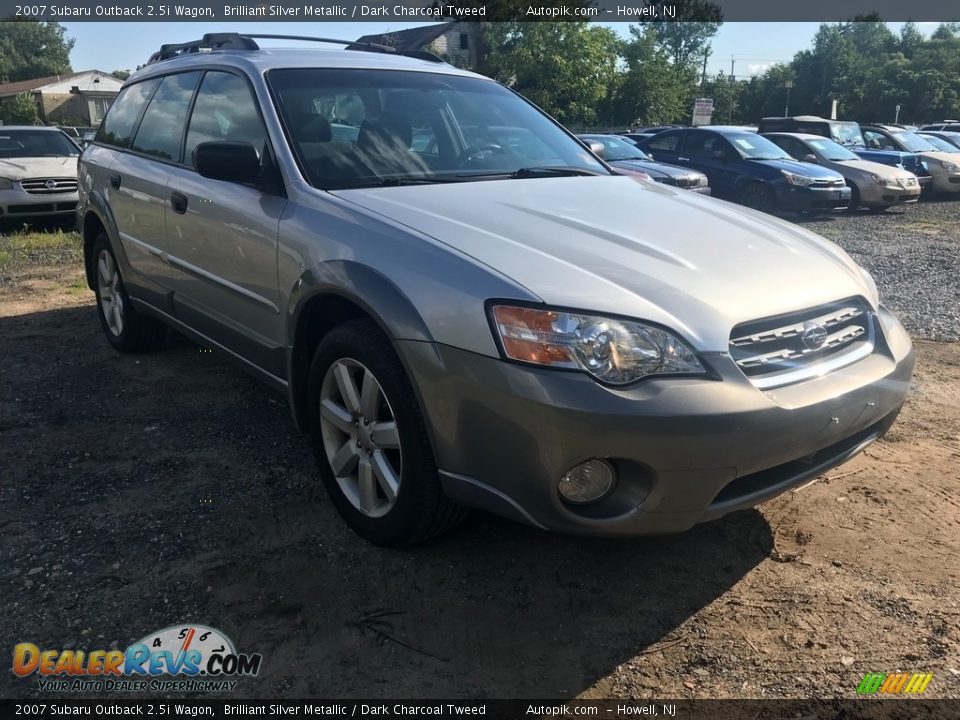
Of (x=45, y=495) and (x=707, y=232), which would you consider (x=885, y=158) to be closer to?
(x=707, y=232)

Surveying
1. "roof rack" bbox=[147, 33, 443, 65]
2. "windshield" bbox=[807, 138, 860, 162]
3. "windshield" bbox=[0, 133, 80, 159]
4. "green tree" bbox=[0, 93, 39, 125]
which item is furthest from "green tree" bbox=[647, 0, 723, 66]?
"roof rack" bbox=[147, 33, 443, 65]

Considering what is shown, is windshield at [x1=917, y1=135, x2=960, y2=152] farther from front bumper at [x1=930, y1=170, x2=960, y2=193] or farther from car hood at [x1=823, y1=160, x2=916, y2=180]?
car hood at [x1=823, y1=160, x2=916, y2=180]

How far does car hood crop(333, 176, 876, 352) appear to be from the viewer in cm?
224

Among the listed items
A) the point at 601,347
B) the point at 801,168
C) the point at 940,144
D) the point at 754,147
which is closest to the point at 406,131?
the point at 601,347

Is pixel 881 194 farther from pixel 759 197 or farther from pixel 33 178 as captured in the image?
pixel 33 178

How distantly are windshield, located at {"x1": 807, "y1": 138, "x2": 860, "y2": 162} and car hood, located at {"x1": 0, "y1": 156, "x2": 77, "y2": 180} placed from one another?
12814 millimetres

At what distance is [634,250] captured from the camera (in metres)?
2.53

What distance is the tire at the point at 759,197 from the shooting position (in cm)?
1251

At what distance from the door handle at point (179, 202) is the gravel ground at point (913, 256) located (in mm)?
5008

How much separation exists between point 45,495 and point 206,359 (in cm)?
192

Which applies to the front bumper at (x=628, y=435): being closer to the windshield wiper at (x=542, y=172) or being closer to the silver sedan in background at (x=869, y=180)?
the windshield wiper at (x=542, y=172)

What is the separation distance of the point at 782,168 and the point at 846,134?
6.15m

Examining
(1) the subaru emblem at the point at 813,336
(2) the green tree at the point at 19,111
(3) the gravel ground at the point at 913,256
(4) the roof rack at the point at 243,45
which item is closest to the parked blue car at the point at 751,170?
(3) the gravel ground at the point at 913,256

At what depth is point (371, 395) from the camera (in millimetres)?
Answer: 2639
